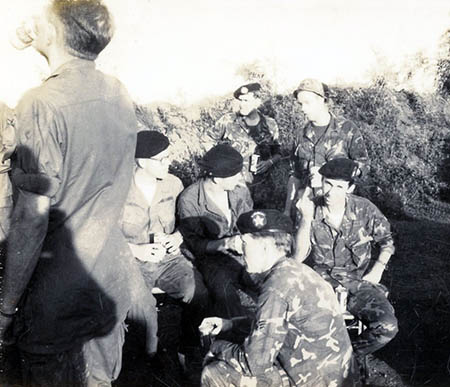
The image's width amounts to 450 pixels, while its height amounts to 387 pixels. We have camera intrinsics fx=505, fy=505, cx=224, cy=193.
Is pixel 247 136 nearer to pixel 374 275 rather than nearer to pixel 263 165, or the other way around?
pixel 263 165

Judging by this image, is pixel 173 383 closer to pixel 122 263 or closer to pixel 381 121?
pixel 122 263

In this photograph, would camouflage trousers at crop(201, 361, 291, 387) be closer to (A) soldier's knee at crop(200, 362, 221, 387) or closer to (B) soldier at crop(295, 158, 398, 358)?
(A) soldier's knee at crop(200, 362, 221, 387)

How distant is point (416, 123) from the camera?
4.93 m

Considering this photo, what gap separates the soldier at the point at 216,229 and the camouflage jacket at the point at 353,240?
48 centimetres

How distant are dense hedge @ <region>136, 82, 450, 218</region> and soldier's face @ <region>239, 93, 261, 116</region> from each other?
0.40 ft

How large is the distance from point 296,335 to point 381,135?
3784mm

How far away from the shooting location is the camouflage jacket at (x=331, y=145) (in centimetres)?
345

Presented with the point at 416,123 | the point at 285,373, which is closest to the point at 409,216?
the point at 416,123

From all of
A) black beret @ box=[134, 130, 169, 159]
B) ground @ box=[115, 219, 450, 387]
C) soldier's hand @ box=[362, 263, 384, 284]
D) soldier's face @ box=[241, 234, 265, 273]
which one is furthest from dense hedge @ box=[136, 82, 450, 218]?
soldier's face @ box=[241, 234, 265, 273]

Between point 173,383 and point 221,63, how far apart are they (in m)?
2.07

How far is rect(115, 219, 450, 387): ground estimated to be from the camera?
102 inches

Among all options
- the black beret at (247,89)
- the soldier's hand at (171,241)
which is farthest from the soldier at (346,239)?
the black beret at (247,89)

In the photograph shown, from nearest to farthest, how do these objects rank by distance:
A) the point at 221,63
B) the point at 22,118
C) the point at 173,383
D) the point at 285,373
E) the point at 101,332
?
the point at 22,118, the point at 101,332, the point at 285,373, the point at 173,383, the point at 221,63

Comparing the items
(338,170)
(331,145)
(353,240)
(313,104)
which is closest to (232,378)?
(353,240)
